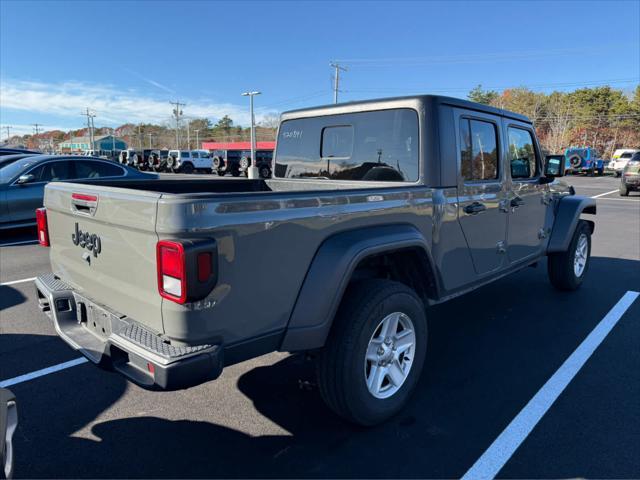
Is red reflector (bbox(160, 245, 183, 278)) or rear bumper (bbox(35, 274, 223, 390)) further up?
red reflector (bbox(160, 245, 183, 278))

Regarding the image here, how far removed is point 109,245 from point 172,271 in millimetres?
650

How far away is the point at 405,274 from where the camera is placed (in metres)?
3.31

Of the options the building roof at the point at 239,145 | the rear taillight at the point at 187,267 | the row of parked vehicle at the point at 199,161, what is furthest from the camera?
the building roof at the point at 239,145

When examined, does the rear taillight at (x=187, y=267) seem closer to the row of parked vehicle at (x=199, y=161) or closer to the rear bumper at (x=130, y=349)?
the rear bumper at (x=130, y=349)

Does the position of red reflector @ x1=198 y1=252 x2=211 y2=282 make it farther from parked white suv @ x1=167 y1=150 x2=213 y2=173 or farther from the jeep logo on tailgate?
parked white suv @ x1=167 y1=150 x2=213 y2=173

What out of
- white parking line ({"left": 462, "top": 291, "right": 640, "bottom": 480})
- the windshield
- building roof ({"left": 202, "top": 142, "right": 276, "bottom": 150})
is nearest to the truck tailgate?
white parking line ({"left": 462, "top": 291, "right": 640, "bottom": 480})

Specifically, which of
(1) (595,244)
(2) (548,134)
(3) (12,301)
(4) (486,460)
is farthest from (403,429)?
(2) (548,134)

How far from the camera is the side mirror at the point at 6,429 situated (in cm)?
166

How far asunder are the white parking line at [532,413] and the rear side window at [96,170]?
9.00 m

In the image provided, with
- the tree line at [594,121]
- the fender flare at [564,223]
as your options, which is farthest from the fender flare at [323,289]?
the tree line at [594,121]

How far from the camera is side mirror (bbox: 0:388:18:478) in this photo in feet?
5.43

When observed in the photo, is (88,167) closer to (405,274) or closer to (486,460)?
(405,274)

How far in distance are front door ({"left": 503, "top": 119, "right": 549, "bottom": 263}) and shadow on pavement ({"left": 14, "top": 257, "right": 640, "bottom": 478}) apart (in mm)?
889

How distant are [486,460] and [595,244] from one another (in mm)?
7827
